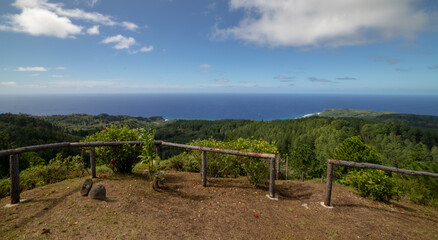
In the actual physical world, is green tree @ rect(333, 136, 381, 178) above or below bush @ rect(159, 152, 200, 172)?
below

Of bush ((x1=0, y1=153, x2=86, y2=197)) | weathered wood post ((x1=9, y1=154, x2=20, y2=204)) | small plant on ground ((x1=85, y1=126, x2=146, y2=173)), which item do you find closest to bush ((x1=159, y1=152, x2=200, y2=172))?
small plant on ground ((x1=85, y1=126, x2=146, y2=173))

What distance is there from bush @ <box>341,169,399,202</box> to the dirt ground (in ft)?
0.92

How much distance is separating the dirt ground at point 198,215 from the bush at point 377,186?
28cm

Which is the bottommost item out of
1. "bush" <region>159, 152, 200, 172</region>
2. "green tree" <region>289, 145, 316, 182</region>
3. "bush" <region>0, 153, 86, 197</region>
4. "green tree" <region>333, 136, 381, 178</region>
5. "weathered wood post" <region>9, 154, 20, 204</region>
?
"green tree" <region>289, 145, 316, 182</region>

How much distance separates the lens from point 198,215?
434 cm

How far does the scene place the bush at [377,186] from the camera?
5598 millimetres

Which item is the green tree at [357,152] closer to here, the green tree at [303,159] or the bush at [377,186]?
the green tree at [303,159]

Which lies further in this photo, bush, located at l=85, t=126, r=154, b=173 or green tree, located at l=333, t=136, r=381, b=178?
green tree, located at l=333, t=136, r=381, b=178

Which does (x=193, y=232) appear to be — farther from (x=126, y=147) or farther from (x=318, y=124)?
(x=318, y=124)

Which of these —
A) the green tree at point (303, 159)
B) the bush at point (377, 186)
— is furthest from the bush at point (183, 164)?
the green tree at point (303, 159)

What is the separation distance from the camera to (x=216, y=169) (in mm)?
7297

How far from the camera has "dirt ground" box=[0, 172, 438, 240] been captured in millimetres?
3543

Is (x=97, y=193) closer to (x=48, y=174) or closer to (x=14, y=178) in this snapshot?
(x=14, y=178)

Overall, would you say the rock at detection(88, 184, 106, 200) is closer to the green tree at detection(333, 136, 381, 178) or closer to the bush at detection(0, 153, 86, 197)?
the bush at detection(0, 153, 86, 197)
